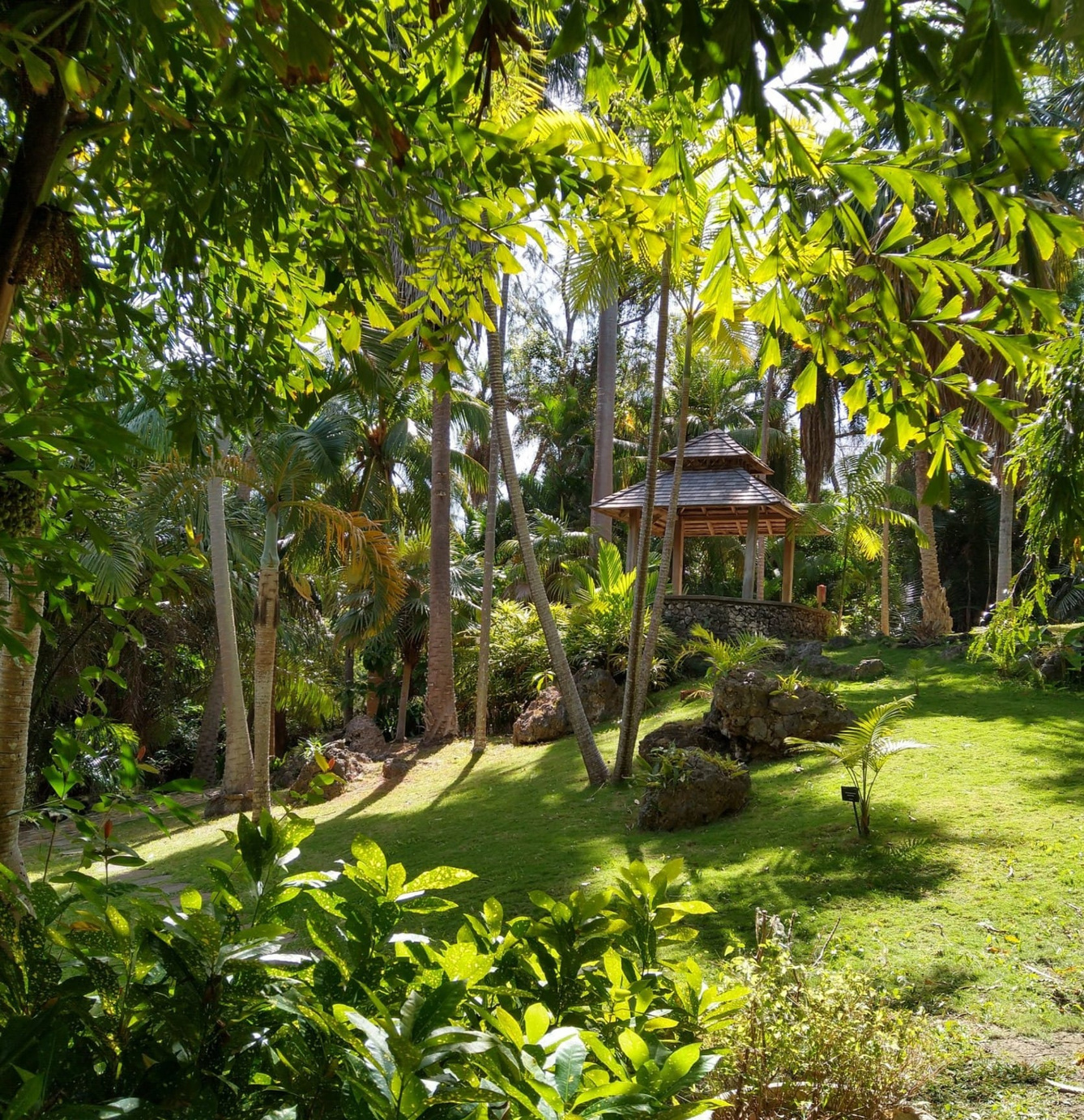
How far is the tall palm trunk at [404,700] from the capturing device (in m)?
18.8

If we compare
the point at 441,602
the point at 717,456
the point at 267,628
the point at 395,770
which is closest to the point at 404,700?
the point at 441,602

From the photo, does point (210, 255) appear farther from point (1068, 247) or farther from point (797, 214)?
point (1068, 247)

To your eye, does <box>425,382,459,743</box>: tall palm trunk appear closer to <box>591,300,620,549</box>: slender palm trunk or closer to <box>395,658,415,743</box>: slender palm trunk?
<box>395,658,415,743</box>: slender palm trunk

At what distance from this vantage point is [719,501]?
16375mm

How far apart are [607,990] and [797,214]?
5.19 ft

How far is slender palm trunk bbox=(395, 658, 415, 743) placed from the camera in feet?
61.5

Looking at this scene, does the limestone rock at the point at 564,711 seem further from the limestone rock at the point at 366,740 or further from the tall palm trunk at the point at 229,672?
the tall palm trunk at the point at 229,672

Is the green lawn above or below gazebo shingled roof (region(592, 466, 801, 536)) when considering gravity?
below

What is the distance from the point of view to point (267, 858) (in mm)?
1557

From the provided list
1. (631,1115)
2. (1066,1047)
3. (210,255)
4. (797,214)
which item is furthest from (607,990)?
(1066,1047)

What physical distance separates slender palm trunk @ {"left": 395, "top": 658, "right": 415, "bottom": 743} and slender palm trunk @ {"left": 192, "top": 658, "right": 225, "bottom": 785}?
3.99m

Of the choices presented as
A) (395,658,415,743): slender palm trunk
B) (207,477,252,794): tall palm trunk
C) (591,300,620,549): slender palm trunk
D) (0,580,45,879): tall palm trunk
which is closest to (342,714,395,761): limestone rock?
(395,658,415,743): slender palm trunk

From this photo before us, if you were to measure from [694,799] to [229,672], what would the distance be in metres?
8.07

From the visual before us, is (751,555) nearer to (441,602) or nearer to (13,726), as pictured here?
(441,602)
